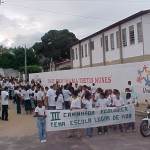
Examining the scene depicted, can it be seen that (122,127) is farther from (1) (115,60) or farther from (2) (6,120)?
(1) (115,60)

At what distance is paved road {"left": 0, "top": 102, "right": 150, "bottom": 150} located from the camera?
488 inches

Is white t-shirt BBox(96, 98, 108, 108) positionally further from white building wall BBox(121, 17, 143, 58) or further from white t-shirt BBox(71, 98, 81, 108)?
white building wall BBox(121, 17, 143, 58)

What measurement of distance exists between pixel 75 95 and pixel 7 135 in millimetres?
3594

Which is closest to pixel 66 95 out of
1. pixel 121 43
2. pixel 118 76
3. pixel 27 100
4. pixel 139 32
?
pixel 27 100

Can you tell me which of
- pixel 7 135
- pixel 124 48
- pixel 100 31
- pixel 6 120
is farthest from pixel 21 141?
pixel 100 31

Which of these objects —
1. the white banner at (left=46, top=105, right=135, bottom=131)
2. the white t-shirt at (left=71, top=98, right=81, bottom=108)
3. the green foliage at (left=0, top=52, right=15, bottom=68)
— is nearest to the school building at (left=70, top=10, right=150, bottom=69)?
the white banner at (left=46, top=105, right=135, bottom=131)

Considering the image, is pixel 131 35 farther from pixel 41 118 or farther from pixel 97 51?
pixel 41 118

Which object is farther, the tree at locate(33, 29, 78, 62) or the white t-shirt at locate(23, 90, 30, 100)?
the tree at locate(33, 29, 78, 62)

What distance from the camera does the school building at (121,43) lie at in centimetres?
3247

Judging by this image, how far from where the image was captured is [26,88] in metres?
24.0

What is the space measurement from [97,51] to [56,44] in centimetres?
3541

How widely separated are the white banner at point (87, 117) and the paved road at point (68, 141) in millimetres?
467

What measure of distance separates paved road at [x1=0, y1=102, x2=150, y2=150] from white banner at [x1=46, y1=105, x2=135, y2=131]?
0.47 metres

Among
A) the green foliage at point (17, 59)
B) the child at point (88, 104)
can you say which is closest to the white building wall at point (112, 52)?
the child at point (88, 104)
